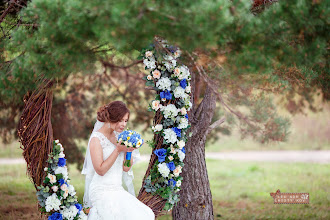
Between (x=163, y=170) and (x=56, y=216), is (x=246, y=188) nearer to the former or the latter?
(x=163, y=170)

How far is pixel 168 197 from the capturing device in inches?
170

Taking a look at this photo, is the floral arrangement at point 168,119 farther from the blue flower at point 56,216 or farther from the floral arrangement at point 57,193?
the blue flower at point 56,216

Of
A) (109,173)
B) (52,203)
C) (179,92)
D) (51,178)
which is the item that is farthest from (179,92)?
(52,203)

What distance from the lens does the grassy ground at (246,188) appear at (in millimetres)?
6727

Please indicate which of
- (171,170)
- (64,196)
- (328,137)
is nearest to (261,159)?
(328,137)

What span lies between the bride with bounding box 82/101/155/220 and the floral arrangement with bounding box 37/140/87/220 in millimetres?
177

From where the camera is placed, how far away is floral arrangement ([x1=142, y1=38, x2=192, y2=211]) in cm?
425

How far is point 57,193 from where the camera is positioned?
3.78 m

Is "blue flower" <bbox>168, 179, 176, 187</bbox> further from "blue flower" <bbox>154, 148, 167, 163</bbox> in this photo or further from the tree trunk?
the tree trunk

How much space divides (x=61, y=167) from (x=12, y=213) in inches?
113

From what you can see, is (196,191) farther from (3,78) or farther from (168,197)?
(3,78)

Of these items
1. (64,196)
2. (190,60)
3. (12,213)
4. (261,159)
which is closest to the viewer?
(190,60)

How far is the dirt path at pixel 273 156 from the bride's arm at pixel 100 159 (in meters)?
9.01

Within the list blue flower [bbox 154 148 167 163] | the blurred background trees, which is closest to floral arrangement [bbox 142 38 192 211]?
blue flower [bbox 154 148 167 163]
